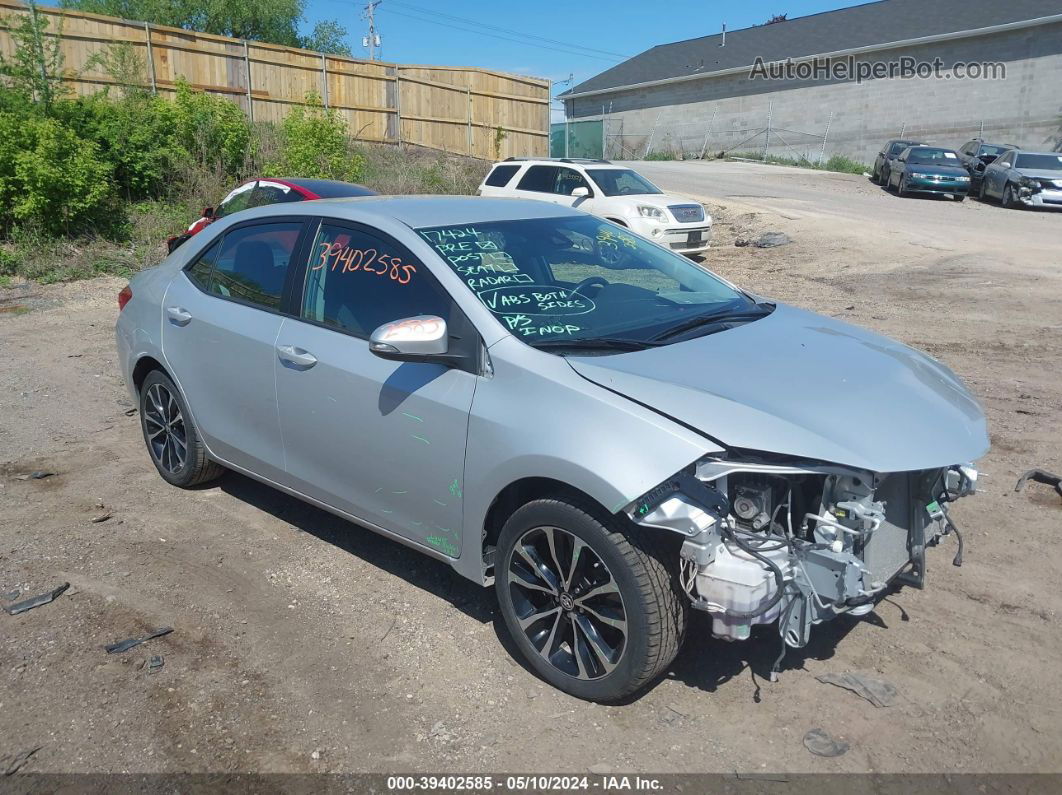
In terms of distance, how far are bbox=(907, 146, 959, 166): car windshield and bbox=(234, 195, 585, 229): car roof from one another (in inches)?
948

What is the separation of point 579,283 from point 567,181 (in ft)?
40.5

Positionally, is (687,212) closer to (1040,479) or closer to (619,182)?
(619,182)

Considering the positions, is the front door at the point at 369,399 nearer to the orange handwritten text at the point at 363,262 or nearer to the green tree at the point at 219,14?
the orange handwritten text at the point at 363,262

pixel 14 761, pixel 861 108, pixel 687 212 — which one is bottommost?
pixel 14 761

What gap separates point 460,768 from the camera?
121 inches

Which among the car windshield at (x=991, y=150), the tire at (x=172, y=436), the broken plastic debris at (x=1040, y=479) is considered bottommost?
the broken plastic debris at (x=1040, y=479)

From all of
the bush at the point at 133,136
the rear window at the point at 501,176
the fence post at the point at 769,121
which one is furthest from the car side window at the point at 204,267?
the fence post at the point at 769,121

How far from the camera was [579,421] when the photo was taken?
3.21 meters

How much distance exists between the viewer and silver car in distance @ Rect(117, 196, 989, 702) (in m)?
3.06

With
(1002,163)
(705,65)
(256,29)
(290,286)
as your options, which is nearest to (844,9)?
(705,65)

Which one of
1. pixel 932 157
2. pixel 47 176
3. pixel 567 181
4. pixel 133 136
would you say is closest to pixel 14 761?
pixel 47 176

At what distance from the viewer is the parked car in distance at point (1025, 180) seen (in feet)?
73.5

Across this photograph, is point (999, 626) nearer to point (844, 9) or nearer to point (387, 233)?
point (387, 233)

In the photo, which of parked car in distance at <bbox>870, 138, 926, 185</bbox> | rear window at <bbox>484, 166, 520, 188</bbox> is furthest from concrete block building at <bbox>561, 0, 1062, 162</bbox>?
rear window at <bbox>484, 166, 520, 188</bbox>
